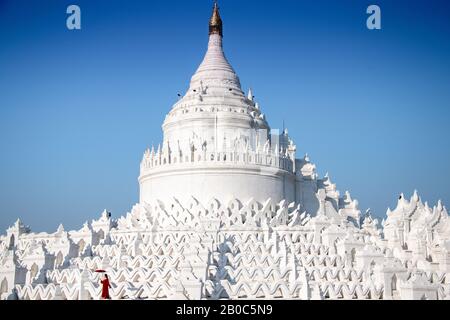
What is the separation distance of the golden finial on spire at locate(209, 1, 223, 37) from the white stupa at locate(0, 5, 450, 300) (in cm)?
9

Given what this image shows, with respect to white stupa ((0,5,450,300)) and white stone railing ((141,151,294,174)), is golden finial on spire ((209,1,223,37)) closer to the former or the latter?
white stupa ((0,5,450,300))

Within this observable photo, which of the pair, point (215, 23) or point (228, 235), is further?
point (215, 23)

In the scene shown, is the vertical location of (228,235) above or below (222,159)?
below

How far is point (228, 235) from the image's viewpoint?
26.0 m

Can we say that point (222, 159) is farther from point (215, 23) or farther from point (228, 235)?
point (215, 23)

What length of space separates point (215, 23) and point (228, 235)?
17.4 m

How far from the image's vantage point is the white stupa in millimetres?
19891

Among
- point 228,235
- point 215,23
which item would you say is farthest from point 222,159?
point 215,23

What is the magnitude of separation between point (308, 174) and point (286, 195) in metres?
2.92

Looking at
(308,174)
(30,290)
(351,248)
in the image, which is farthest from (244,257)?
(308,174)

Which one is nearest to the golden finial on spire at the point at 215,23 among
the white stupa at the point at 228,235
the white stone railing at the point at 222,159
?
the white stupa at the point at 228,235

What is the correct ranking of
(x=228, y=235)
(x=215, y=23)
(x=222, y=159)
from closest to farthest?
(x=228, y=235)
(x=222, y=159)
(x=215, y=23)

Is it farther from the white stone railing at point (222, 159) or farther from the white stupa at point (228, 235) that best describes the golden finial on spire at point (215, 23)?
the white stone railing at point (222, 159)
